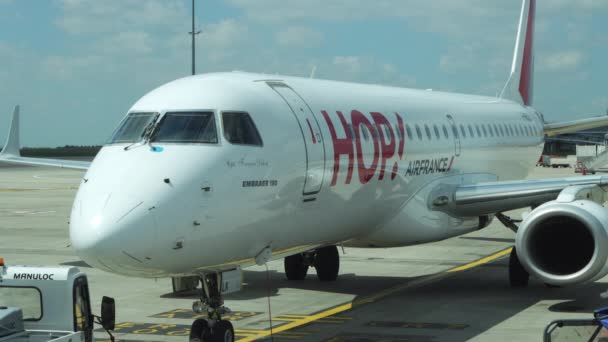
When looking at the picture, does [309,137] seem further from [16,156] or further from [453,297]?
[16,156]

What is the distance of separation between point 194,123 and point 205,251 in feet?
5.77

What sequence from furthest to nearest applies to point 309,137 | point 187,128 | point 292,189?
point 309,137, point 292,189, point 187,128

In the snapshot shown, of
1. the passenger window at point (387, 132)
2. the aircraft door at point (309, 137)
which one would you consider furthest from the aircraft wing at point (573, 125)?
the aircraft door at point (309, 137)

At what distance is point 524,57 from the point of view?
31375mm

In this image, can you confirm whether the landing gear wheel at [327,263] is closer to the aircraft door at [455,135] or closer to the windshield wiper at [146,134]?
the aircraft door at [455,135]

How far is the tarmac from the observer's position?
1450 centimetres

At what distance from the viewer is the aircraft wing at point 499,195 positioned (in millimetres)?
18328

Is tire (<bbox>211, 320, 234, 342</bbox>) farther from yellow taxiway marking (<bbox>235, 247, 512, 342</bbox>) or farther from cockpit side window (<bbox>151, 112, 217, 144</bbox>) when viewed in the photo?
cockpit side window (<bbox>151, 112, 217, 144</bbox>)

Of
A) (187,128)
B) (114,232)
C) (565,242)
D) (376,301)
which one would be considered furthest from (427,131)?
(114,232)

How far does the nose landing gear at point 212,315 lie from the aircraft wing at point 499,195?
22.4ft

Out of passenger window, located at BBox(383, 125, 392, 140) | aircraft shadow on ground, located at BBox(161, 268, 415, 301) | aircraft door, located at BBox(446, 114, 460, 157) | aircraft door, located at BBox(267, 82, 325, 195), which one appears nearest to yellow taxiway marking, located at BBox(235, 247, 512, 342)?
aircraft shadow on ground, located at BBox(161, 268, 415, 301)

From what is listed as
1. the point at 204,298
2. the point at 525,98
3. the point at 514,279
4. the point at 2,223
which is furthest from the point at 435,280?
the point at 2,223

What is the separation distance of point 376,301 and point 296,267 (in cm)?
271

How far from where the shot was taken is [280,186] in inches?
508
